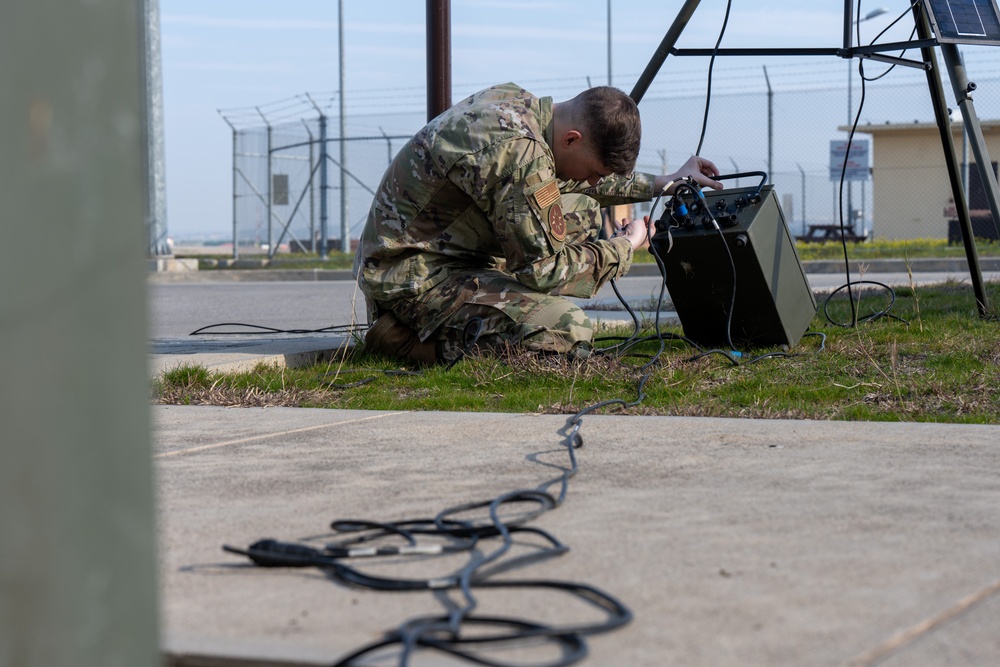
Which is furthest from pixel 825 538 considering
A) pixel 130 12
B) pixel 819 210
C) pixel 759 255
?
pixel 819 210

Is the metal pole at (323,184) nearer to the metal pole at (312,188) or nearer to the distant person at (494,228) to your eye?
the metal pole at (312,188)

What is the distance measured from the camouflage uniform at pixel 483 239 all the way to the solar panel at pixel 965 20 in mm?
Result: 1812

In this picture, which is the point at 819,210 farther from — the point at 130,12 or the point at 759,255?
the point at 130,12

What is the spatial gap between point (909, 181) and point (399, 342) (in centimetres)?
2433

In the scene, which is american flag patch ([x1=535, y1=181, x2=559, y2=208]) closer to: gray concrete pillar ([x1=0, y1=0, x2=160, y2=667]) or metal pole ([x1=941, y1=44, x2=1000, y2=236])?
metal pole ([x1=941, y1=44, x2=1000, y2=236])

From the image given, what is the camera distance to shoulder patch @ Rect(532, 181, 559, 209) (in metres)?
4.07

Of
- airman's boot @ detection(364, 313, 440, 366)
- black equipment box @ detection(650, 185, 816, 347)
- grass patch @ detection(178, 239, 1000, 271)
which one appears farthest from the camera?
grass patch @ detection(178, 239, 1000, 271)

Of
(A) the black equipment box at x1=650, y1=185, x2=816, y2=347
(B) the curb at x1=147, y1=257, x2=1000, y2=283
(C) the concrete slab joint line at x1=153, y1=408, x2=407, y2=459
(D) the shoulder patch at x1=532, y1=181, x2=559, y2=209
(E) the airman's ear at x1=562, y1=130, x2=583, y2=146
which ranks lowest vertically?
(B) the curb at x1=147, y1=257, x2=1000, y2=283

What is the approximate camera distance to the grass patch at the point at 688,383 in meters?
3.29

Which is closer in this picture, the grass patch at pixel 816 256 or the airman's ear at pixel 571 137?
the airman's ear at pixel 571 137

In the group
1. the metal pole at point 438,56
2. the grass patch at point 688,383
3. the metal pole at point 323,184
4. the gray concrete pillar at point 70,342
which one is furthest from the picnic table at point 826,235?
the gray concrete pillar at point 70,342

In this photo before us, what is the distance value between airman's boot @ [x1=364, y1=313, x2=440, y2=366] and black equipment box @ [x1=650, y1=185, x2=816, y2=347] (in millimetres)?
1011

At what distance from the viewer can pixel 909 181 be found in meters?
26.4

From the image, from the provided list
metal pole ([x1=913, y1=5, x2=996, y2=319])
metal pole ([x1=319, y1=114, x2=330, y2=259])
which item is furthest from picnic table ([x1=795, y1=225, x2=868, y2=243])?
metal pole ([x1=913, y1=5, x2=996, y2=319])
